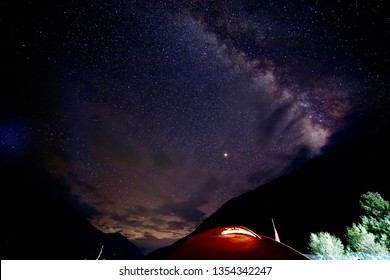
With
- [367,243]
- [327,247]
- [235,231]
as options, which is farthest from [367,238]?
[235,231]

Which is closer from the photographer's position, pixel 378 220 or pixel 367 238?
pixel 367 238

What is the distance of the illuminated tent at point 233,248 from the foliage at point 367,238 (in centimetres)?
977

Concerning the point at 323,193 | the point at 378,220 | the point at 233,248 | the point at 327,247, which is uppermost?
the point at 323,193

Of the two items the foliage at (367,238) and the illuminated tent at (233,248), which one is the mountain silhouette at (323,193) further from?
the illuminated tent at (233,248)

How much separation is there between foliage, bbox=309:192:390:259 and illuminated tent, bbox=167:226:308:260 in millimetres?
9772

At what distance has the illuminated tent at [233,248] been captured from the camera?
4.53 meters

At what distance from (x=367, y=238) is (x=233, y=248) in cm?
1039

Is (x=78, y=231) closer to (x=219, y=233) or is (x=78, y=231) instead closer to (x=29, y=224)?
(x=29, y=224)

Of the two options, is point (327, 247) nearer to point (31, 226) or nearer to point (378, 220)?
point (378, 220)

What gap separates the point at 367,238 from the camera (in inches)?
439

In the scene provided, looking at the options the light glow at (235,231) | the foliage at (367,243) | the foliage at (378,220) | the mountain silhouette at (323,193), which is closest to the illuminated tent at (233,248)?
the light glow at (235,231)

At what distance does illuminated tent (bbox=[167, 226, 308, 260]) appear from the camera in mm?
4531
